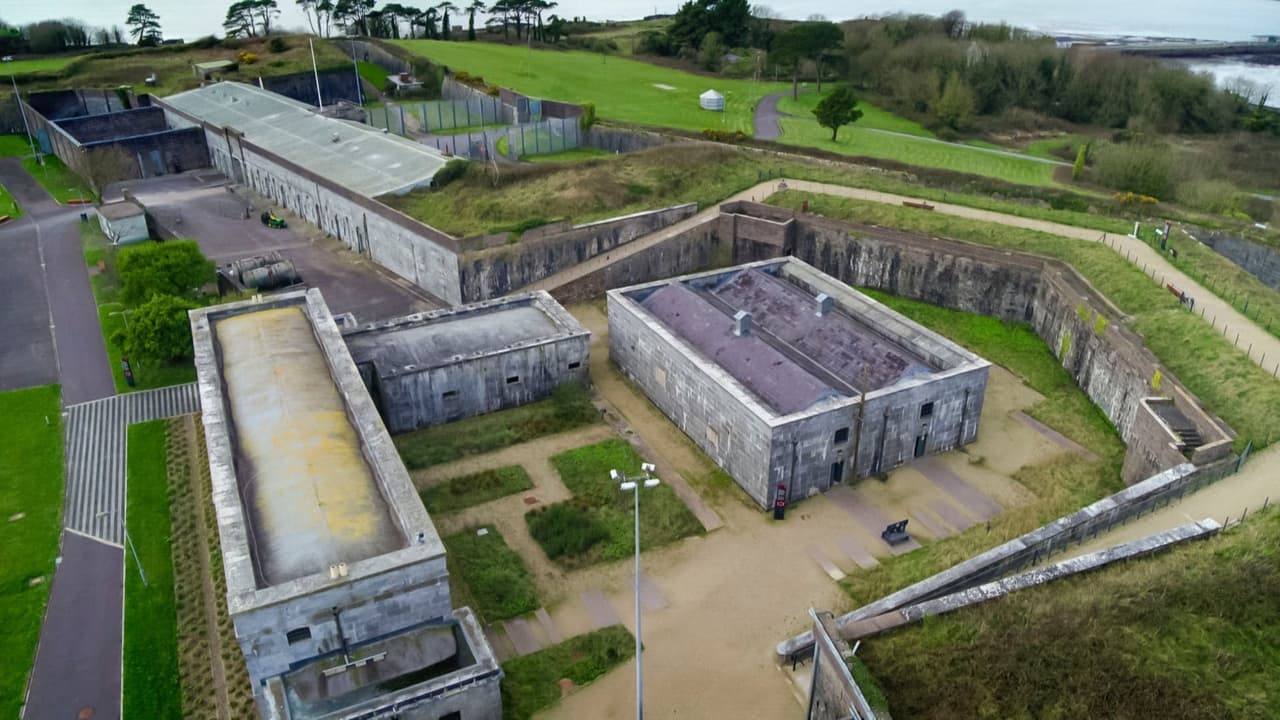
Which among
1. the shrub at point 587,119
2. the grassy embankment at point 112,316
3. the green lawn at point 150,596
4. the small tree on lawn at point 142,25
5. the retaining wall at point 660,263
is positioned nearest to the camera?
the green lawn at point 150,596

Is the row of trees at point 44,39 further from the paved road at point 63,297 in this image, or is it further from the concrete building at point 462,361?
the concrete building at point 462,361

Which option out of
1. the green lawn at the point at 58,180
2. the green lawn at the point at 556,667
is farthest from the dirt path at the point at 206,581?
the green lawn at the point at 58,180

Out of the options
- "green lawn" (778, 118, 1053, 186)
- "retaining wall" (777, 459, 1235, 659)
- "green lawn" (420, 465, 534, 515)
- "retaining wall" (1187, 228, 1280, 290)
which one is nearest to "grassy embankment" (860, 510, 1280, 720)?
"retaining wall" (777, 459, 1235, 659)

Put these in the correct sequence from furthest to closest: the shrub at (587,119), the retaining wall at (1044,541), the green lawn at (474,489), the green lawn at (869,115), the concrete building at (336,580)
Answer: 1. the green lawn at (869,115)
2. the shrub at (587,119)
3. the green lawn at (474,489)
4. the retaining wall at (1044,541)
5. the concrete building at (336,580)

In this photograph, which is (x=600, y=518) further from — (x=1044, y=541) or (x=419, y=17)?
(x=419, y=17)

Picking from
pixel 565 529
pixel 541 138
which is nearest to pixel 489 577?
pixel 565 529

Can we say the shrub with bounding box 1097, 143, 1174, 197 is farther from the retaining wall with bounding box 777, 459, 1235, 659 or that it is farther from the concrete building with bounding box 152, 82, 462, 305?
the concrete building with bounding box 152, 82, 462, 305
